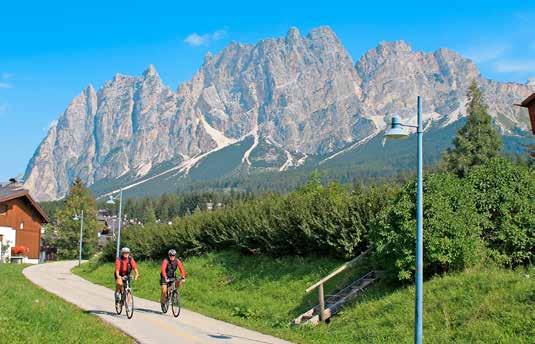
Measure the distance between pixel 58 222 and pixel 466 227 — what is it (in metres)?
76.5

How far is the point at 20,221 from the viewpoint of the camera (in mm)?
71188

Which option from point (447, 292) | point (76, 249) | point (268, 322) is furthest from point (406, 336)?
point (76, 249)

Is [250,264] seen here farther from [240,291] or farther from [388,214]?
[388,214]

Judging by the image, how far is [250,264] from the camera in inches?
1115

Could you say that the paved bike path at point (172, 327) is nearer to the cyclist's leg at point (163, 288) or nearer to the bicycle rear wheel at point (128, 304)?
the bicycle rear wheel at point (128, 304)

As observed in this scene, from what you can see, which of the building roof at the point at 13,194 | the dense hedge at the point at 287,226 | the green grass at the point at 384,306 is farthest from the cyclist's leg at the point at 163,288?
the building roof at the point at 13,194

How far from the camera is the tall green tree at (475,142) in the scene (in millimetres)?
64188

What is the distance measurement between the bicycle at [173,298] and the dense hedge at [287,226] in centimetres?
676

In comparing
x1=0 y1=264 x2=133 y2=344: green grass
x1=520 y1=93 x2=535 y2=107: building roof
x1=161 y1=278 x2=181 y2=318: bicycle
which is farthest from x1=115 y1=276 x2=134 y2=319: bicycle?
x1=520 y1=93 x2=535 y2=107: building roof

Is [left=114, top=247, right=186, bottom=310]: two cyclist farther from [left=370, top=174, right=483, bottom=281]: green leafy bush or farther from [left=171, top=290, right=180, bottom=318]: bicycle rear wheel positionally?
[left=370, top=174, right=483, bottom=281]: green leafy bush

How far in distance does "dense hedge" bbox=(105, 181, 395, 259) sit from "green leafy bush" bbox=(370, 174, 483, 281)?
4.51ft

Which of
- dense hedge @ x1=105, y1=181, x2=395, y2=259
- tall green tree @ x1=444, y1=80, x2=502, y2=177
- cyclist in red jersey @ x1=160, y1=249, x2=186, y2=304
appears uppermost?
tall green tree @ x1=444, y1=80, x2=502, y2=177

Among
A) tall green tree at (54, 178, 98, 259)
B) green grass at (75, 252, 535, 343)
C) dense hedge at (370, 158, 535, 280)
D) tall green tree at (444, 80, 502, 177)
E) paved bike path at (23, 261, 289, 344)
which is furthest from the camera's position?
tall green tree at (54, 178, 98, 259)

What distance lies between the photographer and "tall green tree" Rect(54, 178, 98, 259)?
8156 centimetres
